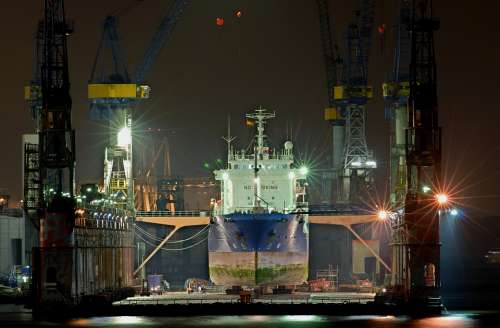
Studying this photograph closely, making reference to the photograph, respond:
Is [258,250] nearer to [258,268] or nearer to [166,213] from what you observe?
[258,268]

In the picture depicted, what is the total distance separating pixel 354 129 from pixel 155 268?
31073 millimetres

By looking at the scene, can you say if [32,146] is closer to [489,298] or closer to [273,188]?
[273,188]

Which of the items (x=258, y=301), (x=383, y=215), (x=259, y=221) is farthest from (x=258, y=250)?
(x=258, y=301)

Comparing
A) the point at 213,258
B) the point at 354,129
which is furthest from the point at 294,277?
the point at 354,129

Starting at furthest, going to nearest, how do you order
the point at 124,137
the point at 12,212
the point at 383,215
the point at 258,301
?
the point at 12,212
the point at 124,137
the point at 383,215
the point at 258,301

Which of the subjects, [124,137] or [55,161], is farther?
[124,137]

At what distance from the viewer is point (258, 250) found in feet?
366

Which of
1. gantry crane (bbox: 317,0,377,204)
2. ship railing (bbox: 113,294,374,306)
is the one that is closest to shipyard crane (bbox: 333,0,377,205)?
gantry crane (bbox: 317,0,377,204)

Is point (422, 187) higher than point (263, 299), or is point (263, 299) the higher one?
point (422, 187)

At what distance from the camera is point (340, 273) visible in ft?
440

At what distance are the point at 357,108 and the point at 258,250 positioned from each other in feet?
152

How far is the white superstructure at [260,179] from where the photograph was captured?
391ft

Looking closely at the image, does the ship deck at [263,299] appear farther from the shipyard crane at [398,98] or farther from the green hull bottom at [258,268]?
the shipyard crane at [398,98]

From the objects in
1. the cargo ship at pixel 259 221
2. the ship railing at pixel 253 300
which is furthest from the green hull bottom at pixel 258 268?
the ship railing at pixel 253 300
